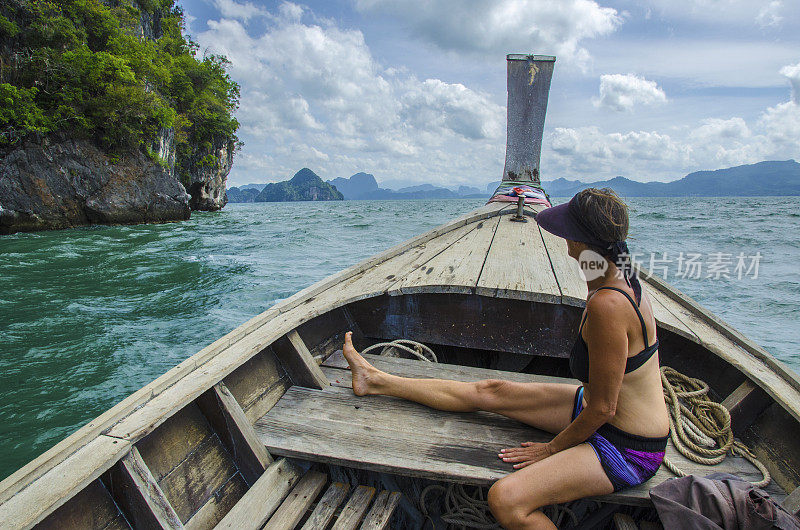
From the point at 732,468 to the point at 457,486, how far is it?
102cm

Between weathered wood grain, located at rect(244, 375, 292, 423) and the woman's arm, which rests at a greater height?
the woman's arm

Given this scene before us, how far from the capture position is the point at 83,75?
50.8 ft

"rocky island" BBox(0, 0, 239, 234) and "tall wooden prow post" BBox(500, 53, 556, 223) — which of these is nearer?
"tall wooden prow post" BBox(500, 53, 556, 223)

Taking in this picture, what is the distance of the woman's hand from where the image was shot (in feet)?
4.58

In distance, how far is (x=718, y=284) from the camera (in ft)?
25.1

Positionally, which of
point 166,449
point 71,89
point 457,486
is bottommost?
point 457,486

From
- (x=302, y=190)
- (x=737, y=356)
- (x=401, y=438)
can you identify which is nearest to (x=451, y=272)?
(x=401, y=438)

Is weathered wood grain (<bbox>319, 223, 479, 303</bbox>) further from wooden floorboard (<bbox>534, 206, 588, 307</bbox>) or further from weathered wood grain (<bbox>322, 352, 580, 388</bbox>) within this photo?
wooden floorboard (<bbox>534, 206, 588, 307</bbox>)

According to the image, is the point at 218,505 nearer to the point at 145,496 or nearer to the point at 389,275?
the point at 145,496

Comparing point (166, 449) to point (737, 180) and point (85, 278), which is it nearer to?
point (85, 278)

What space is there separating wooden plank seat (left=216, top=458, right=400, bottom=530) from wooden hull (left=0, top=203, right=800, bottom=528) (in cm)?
1

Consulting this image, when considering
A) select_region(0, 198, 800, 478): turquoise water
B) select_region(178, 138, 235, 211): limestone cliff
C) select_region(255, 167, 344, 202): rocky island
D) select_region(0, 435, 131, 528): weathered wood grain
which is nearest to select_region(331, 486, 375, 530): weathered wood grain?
select_region(0, 435, 131, 528): weathered wood grain

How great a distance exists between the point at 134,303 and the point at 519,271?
517 cm

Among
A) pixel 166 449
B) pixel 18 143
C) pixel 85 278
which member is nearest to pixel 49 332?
pixel 85 278
